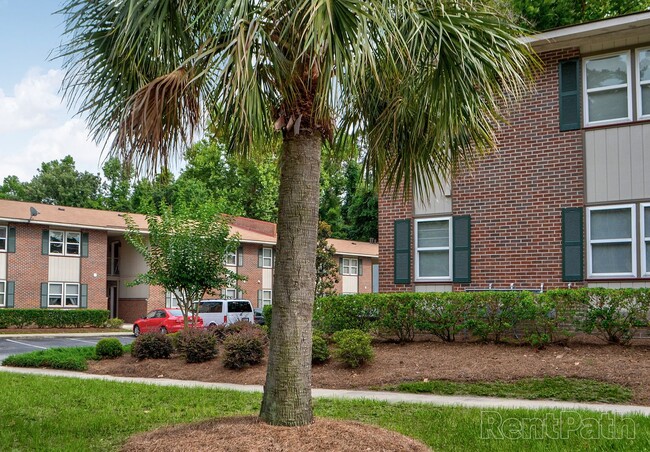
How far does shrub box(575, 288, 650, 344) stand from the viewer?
477 inches

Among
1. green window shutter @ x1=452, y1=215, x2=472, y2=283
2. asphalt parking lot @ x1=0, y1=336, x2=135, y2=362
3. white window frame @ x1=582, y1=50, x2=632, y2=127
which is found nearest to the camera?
white window frame @ x1=582, y1=50, x2=632, y2=127

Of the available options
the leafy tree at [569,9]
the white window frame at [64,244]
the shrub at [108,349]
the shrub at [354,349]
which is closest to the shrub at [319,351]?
the shrub at [354,349]

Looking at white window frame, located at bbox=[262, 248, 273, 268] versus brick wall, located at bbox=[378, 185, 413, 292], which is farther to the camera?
white window frame, located at bbox=[262, 248, 273, 268]

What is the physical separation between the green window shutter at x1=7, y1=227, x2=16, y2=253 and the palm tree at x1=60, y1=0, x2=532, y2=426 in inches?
1231

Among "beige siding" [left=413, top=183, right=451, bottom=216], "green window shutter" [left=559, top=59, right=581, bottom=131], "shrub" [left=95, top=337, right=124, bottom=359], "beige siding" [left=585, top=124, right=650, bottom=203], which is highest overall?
"green window shutter" [left=559, top=59, right=581, bottom=131]

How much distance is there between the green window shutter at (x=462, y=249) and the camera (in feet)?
53.3

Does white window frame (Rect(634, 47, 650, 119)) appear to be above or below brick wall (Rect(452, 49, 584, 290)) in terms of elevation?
above

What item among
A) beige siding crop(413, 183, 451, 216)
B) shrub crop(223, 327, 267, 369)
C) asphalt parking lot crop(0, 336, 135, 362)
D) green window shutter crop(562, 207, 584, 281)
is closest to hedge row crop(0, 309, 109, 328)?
asphalt parking lot crop(0, 336, 135, 362)

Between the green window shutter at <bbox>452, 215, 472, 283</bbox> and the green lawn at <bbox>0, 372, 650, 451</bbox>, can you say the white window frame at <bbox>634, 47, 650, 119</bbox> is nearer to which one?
the green window shutter at <bbox>452, 215, 472, 283</bbox>

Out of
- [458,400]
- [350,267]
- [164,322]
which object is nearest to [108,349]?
[458,400]

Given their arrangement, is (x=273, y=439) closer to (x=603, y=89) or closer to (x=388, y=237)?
(x=388, y=237)

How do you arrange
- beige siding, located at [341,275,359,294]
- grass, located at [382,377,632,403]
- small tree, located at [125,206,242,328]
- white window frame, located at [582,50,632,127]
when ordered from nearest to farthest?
grass, located at [382,377,632,403], white window frame, located at [582,50,632,127], small tree, located at [125,206,242,328], beige siding, located at [341,275,359,294]

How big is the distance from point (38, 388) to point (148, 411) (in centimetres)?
329

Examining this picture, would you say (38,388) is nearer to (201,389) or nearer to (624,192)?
(201,389)
